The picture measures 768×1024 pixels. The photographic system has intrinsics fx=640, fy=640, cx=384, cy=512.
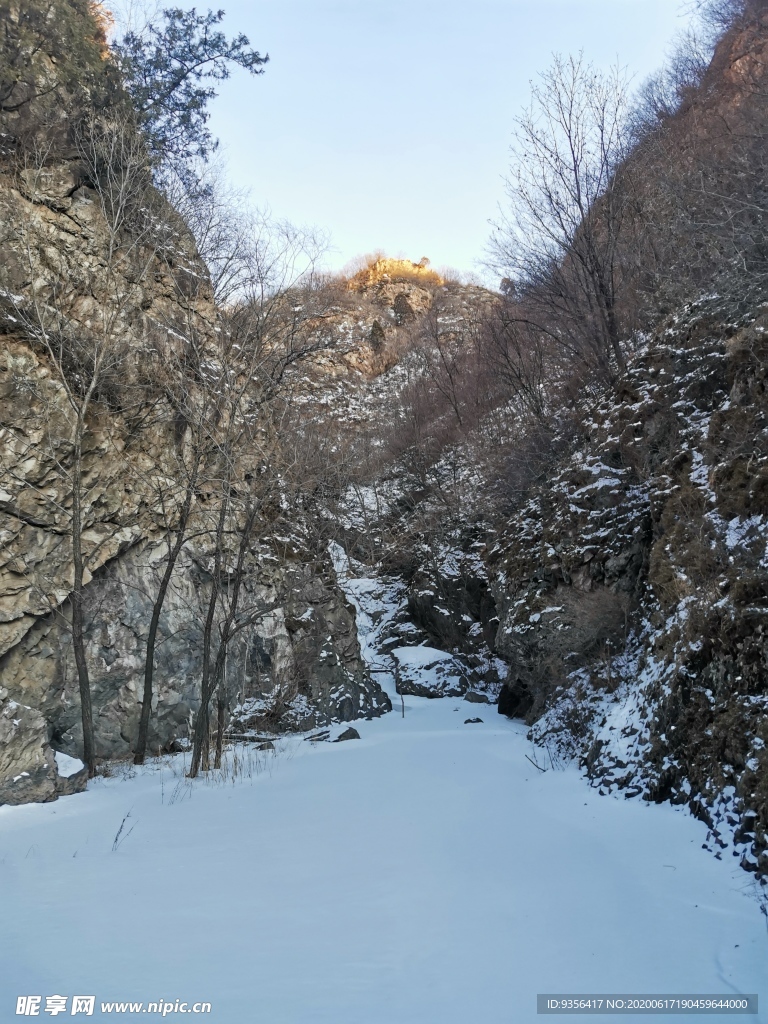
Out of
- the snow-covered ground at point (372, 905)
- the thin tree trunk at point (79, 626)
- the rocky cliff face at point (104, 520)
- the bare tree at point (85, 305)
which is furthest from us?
the rocky cliff face at point (104, 520)

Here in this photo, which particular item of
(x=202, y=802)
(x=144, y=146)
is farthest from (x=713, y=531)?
(x=144, y=146)

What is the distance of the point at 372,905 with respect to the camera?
14.3 feet

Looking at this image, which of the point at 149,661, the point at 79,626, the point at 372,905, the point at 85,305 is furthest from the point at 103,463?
the point at 372,905

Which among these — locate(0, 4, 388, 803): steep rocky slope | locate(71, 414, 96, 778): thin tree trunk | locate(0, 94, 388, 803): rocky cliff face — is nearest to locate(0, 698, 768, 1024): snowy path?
locate(71, 414, 96, 778): thin tree trunk

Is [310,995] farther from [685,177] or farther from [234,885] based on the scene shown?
[685,177]

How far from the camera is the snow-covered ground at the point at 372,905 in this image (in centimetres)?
328

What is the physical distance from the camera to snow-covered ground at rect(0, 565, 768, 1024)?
328cm

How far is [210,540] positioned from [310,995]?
34.1 ft

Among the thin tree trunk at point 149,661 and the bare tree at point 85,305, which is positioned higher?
the bare tree at point 85,305

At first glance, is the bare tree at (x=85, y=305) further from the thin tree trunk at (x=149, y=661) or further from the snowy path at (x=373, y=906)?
the snowy path at (x=373, y=906)

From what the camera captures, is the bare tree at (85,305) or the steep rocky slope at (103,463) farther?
the steep rocky slope at (103,463)

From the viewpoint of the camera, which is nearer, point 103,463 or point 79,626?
point 79,626

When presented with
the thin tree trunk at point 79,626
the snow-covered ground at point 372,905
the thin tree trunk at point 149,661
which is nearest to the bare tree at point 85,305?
the thin tree trunk at point 79,626

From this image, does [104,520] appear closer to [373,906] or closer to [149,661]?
[149,661]
